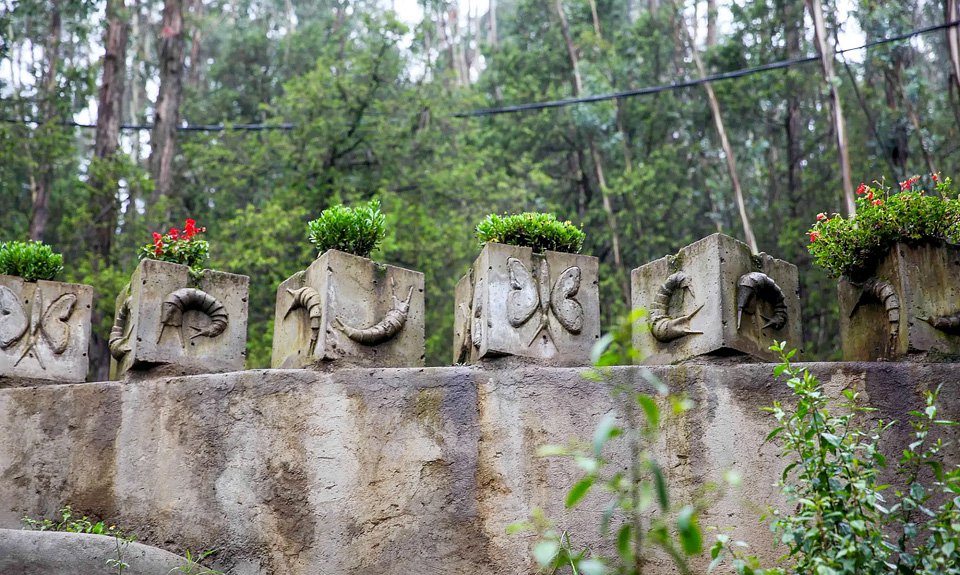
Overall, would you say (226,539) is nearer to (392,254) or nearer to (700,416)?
(700,416)

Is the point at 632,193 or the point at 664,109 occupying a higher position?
the point at 664,109

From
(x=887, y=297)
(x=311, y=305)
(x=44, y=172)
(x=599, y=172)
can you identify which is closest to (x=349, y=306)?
(x=311, y=305)

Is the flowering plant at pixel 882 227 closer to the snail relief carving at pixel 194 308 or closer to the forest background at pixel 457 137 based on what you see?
the snail relief carving at pixel 194 308

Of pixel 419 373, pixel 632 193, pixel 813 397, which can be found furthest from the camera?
pixel 632 193

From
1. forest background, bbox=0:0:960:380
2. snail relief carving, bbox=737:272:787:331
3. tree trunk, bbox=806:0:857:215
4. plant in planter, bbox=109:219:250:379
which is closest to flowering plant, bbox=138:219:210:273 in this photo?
plant in planter, bbox=109:219:250:379

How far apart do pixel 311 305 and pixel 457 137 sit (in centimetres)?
1079

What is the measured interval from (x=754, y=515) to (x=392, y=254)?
9.23 metres

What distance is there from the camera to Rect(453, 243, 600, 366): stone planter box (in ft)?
17.9

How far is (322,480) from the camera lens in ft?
17.2

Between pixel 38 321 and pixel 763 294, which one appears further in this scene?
pixel 38 321

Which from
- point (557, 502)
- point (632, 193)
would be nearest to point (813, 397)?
point (557, 502)

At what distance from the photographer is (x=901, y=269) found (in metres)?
5.37

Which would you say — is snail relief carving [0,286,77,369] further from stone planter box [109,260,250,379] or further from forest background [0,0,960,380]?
forest background [0,0,960,380]

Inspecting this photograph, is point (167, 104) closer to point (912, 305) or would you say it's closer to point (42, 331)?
point (42, 331)
